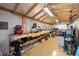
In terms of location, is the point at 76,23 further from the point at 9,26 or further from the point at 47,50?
the point at 9,26

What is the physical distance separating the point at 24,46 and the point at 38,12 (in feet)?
1.95

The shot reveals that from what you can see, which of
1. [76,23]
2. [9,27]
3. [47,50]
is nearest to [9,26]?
[9,27]

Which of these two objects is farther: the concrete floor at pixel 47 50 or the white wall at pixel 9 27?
the concrete floor at pixel 47 50

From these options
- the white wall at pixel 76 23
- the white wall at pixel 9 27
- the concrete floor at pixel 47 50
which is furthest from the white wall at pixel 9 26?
the white wall at pixel 76 23

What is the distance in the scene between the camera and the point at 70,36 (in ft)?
7.13

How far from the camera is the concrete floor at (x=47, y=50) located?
2.12 metres

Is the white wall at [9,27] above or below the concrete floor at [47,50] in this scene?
above

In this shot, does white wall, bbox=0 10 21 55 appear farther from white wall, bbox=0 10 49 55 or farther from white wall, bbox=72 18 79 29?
white wall, bbox=72 18 79 29

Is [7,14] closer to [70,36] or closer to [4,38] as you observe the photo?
[4,38]

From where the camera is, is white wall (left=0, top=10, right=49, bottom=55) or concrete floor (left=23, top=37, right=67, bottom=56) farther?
concrete floor (left=23, top=37, right=67, bottom=56)

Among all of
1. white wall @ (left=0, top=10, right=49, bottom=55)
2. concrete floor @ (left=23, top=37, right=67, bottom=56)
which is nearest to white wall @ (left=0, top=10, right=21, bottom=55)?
white wall @ (left=0, top=10, right=49, bottom=55)

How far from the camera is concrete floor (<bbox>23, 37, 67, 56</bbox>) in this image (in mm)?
2118

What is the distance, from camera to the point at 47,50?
2.14 m

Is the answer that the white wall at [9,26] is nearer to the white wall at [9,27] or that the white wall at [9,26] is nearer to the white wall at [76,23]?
the white wall at [9,27]
